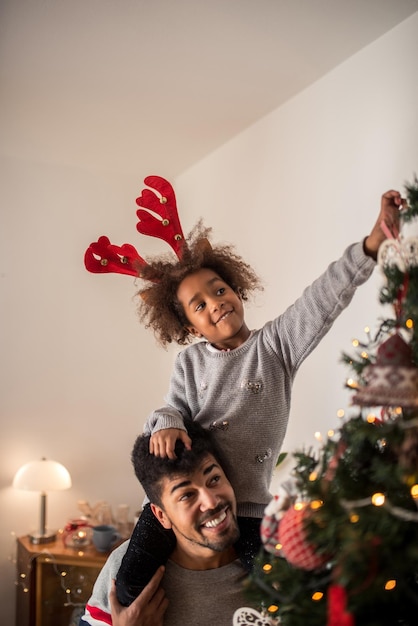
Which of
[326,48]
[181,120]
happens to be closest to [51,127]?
[181,120]

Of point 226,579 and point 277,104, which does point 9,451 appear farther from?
point 277,104

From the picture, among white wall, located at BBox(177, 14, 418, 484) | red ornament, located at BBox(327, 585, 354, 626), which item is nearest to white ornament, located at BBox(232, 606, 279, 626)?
red ornament, located at BBox(327, 585, 354, 626)

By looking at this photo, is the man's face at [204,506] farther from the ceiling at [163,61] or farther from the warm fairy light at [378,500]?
the ceiling at [163,61]

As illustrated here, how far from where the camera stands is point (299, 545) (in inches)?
29.3

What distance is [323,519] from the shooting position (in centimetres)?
71

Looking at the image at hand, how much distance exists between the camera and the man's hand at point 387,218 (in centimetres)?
96

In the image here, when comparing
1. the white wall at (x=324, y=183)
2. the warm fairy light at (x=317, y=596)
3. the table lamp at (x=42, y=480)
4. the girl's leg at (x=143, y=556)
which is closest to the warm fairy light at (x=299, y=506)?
the warm fairy light at (x=317, y=596)

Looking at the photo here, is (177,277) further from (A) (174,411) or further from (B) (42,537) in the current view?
(B) (42,537)

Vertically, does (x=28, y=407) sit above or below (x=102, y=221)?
below

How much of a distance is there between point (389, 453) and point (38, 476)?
87.4 inches

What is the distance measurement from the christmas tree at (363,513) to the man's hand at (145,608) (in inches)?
19.3

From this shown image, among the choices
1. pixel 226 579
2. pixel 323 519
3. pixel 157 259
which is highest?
pixel 157 259

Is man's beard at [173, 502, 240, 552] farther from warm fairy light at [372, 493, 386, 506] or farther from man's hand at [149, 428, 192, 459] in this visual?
warm fairy light at [372, 493, 386, 506]

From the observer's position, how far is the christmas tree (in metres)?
0.66
